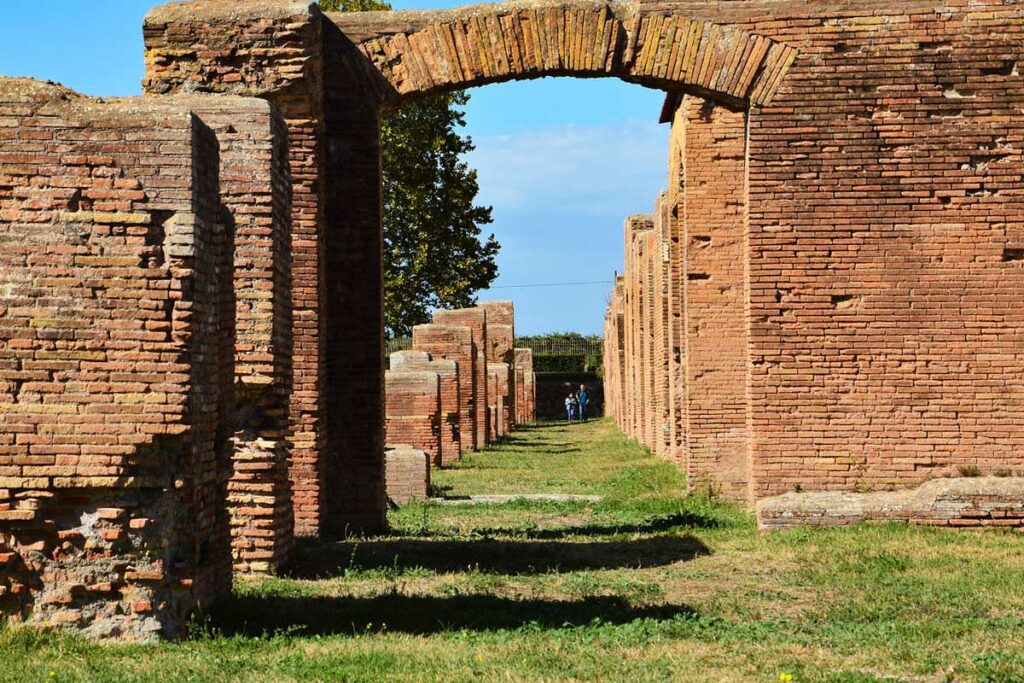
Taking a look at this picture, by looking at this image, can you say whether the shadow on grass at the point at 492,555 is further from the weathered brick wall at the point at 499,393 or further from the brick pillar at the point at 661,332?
the weathered brick wall at the point at 499,393

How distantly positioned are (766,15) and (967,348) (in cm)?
→ 331

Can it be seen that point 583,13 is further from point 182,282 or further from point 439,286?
point 439,286

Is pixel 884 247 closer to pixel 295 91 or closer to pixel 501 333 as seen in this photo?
pixel 295 91

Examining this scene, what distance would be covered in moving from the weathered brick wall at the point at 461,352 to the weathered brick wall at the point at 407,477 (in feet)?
32.8

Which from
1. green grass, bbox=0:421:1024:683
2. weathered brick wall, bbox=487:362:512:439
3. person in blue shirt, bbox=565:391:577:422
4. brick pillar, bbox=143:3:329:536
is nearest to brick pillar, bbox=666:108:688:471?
green grass, bbox=0:421:1024:683

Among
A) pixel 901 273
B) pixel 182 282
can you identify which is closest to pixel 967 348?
pixel 901 273

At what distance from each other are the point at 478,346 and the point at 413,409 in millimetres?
7316

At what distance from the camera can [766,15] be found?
37.9 feet

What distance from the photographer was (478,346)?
2833 centimetres

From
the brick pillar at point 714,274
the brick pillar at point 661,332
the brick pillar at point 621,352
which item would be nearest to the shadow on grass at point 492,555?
the brick pillar at point 714,274

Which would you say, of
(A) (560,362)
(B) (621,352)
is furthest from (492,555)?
(A) (560,362)

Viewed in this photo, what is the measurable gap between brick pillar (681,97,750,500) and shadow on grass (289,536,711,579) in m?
3.77

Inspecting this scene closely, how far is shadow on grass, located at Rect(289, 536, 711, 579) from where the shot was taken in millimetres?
8984

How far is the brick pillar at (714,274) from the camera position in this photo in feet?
46.8
